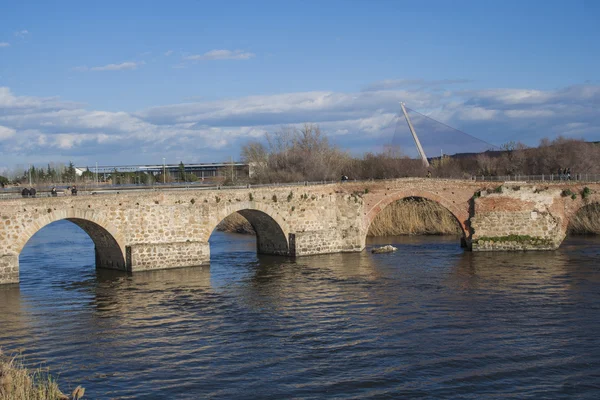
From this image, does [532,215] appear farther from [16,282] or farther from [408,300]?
[16,282]

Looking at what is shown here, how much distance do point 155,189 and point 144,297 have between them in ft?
25.1

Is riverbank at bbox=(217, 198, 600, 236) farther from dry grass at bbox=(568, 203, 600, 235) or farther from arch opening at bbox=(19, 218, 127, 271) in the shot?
arch opening at bbox=(19, 218, 127, 271)

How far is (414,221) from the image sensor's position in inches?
1714

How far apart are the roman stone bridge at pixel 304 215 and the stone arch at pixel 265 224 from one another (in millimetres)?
48

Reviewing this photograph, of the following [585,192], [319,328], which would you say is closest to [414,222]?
[585,192]

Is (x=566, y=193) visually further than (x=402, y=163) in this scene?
No

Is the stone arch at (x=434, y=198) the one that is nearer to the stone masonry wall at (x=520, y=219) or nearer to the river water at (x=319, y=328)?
the stone masonry wall at (x=520, y=219)

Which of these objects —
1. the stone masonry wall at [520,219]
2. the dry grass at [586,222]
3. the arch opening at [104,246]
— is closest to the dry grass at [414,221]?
the dry grass at [586,222]

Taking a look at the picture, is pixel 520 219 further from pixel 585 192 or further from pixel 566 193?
pixel 585 192

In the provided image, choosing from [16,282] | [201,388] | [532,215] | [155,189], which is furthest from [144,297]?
[532,215]

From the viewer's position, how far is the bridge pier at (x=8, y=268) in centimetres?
2616

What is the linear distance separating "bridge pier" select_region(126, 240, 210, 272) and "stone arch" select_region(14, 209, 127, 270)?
0.65m

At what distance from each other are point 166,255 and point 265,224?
21.8ft

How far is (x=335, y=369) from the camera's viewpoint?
54.5 ft
